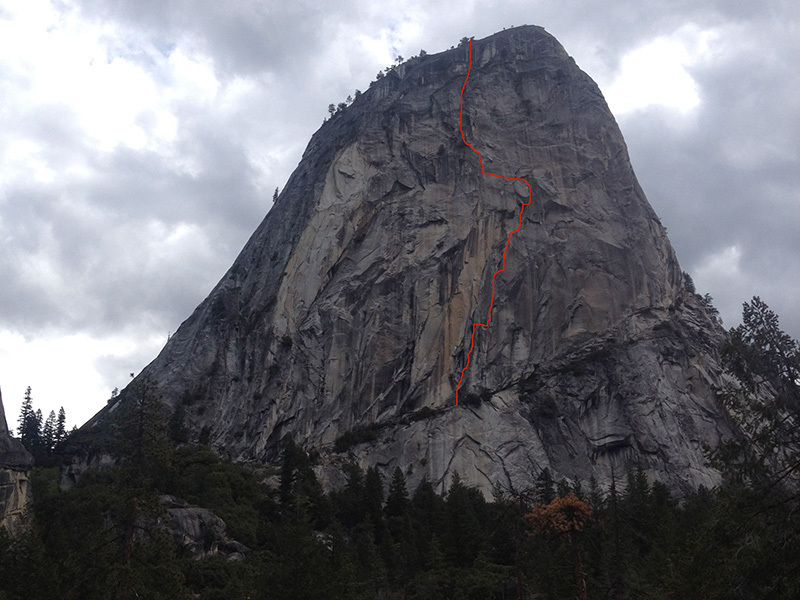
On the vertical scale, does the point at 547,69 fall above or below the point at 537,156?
above

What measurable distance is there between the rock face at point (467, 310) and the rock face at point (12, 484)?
111 feet

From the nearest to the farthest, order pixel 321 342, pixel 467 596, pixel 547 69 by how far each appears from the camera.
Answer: pixel 467 596 → pixel 321 342 → pixel 547 69

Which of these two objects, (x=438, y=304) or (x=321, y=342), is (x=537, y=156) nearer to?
(x=438, y=304)

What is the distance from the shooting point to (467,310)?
75875mm

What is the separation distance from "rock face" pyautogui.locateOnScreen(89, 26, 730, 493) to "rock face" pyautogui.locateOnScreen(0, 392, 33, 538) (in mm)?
33793

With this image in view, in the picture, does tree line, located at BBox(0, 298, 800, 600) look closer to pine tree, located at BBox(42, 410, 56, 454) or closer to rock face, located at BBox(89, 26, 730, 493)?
rock face, located at BBox(89, 26, 730, 493)

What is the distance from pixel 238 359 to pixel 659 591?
64436 mm

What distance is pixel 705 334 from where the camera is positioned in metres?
76.3

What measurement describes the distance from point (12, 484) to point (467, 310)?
51503mm

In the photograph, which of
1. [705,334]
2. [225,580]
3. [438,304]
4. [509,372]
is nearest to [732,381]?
[705,334]

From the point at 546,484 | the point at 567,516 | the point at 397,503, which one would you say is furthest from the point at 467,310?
the point at 567,516

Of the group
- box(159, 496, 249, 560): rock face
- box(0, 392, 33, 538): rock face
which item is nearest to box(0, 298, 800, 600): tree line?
box(159, 496, 249, 560): rock face

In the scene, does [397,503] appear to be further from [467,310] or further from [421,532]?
[467,310]

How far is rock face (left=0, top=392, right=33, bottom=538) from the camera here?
1149 inches
